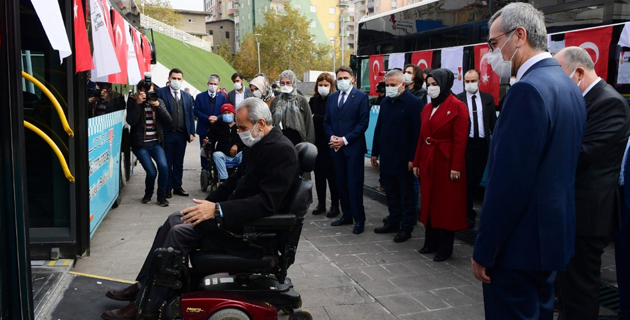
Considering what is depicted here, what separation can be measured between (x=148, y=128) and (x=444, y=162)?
444 cm

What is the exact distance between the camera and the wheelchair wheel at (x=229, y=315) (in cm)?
339

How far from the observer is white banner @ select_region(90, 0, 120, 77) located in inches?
203

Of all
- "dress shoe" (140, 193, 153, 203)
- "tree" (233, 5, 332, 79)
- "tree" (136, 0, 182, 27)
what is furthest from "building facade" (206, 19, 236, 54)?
"dress shoe" (140, 193, 153, 203)

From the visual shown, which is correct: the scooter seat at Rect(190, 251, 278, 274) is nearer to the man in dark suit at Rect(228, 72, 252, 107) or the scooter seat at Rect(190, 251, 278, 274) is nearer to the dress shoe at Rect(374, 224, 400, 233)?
the dress shoe at Rect(374, 224, 400, 233)

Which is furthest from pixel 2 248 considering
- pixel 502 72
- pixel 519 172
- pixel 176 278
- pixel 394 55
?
pixel 394 55

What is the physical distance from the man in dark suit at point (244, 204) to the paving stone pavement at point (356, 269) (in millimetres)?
987

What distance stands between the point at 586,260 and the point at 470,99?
11.7 feet

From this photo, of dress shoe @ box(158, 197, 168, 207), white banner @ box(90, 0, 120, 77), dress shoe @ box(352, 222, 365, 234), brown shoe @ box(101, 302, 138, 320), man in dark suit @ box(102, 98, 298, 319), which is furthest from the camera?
dress shoe @ box(158, 197, 168, 207)

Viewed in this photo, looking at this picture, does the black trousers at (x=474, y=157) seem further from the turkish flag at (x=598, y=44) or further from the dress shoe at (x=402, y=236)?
the turkish flag at (x=598, y=44)

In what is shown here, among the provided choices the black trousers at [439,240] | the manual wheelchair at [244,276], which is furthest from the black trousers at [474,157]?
the manual wheelchair at [244,276]

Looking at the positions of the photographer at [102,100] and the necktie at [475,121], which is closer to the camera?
the photographer at [102,100]

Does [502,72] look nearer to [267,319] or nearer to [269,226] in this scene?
[269,226]

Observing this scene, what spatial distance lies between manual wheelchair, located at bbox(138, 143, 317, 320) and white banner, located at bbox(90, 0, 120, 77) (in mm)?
2487

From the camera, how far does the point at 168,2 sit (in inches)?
2245
